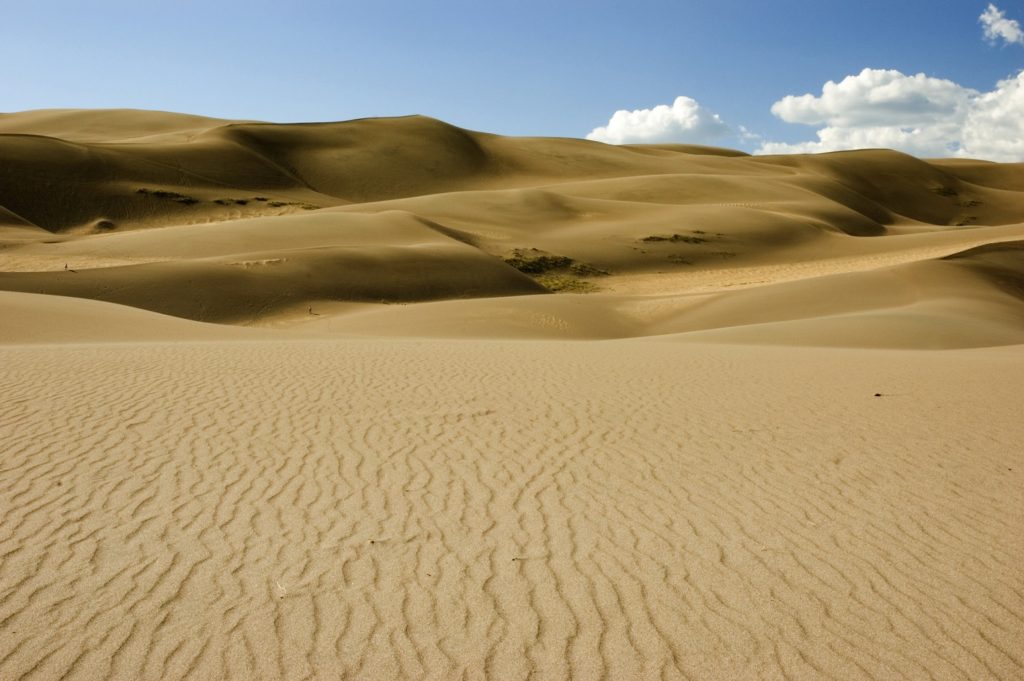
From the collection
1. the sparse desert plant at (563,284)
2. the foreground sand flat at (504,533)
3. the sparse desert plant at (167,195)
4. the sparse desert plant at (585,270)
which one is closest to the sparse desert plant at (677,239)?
the sparse desert plant at (585,270)

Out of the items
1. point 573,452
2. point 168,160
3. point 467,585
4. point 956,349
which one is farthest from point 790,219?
point 467,585

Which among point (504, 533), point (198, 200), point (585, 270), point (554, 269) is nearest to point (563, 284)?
point (554, 269)

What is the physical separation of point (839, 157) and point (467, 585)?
105 metres

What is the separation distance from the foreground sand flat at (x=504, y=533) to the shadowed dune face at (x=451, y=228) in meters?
12.0

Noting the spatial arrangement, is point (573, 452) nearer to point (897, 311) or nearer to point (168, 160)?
point (897, 311)

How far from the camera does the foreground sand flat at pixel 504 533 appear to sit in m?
4.43

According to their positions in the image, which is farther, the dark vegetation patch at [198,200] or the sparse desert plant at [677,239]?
the dark vegetation patch at [198,200]

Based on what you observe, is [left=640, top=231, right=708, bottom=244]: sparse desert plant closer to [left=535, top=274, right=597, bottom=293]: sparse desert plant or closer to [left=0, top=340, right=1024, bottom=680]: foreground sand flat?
[left=535, top=274, right=597, bottom=293]: sparse desert plant

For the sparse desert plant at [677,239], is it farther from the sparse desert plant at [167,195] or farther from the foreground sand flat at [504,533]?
the foreground sand flat at [504,533]

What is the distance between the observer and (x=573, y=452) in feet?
27.0

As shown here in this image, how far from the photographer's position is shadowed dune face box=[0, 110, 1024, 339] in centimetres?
2647

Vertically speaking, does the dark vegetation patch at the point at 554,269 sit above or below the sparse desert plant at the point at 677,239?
below

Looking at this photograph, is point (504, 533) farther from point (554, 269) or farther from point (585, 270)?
point (585, 270)

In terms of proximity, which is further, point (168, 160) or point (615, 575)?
point (168, 160)
